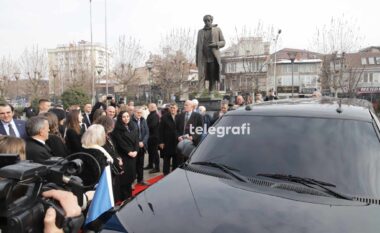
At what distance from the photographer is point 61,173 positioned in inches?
90.4

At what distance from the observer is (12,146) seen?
11.7 ft

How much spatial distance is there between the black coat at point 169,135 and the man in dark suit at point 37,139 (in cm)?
409

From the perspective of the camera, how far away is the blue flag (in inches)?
123

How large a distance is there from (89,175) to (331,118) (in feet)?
7.84

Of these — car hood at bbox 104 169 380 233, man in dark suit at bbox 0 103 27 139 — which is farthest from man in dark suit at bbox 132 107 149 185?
car hood at bbox 104 169 380 233

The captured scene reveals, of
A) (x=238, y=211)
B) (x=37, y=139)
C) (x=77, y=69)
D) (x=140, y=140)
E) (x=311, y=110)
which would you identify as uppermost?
(x=77, y=69)

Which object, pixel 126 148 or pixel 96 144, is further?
pixel 126 148

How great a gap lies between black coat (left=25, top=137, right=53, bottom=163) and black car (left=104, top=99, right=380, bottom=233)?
74.2 inches

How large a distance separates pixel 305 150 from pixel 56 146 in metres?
3.45

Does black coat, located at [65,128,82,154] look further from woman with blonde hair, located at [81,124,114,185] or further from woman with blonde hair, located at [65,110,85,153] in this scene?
woman with blonde hair, located at [81,124,114,185]

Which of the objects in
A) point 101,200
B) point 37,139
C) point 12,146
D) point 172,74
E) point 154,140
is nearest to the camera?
point 101,200

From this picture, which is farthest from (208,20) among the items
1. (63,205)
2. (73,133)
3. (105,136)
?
(63,205)

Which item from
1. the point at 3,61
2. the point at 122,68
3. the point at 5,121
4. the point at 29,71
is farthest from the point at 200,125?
the point at 3,61

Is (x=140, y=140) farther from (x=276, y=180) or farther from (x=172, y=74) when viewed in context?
(x=172, y=74)
